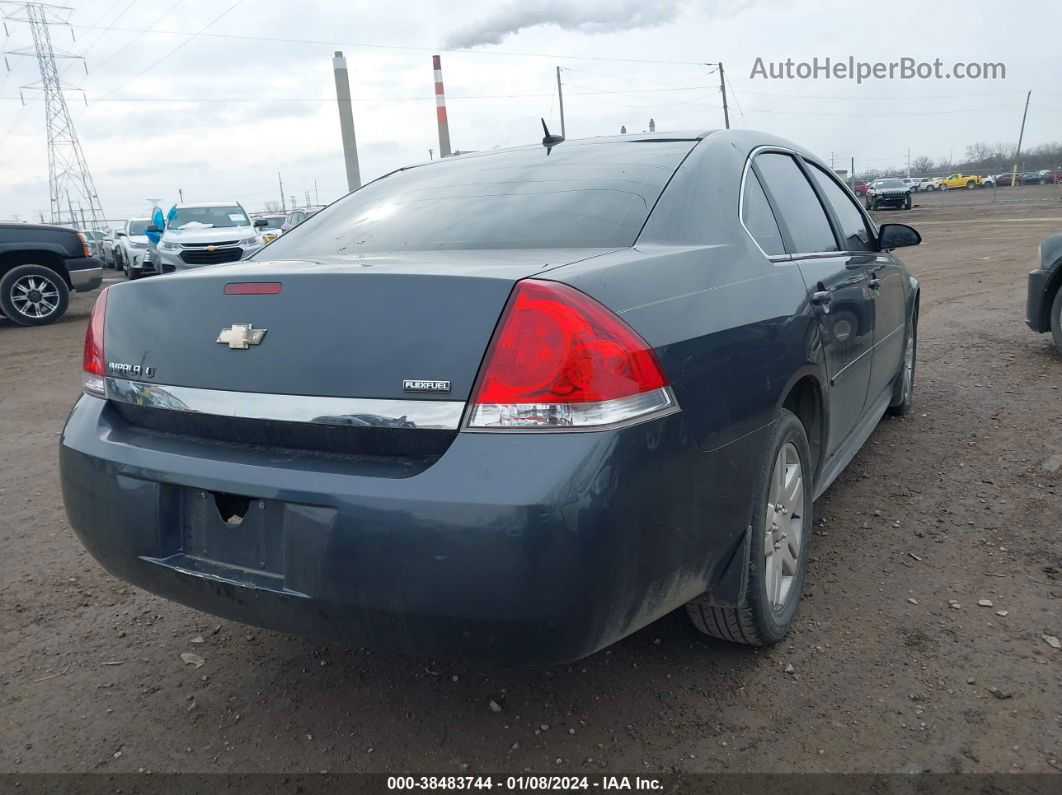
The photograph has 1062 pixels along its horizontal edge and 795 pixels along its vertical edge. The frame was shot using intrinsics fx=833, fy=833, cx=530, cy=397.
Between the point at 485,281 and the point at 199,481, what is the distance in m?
0.83

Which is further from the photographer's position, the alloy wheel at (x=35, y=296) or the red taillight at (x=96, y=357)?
the alloy wheel at (x=35, y=296)

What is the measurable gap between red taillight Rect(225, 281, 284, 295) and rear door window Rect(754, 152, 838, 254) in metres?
1.74

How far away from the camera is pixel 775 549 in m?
2.50

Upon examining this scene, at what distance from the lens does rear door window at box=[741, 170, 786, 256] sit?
8.48ft

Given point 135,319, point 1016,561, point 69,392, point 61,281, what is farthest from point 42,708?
point 61,281

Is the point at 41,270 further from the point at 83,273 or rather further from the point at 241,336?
the point at 241,336

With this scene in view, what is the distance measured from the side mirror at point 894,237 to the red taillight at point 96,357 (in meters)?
3.36

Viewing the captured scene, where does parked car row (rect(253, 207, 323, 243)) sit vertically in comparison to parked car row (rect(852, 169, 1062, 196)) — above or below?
above

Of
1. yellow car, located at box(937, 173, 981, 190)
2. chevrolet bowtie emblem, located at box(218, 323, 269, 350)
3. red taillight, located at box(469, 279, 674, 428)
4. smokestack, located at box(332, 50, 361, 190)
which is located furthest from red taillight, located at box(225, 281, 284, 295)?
yellow car, located at box(937, 173, 981, 190)

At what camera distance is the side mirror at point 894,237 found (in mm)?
4000

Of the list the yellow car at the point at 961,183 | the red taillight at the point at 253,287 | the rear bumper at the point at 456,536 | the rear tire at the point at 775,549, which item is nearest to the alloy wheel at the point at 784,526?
the rear tire at the point at 775,549

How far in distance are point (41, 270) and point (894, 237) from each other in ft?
36.1

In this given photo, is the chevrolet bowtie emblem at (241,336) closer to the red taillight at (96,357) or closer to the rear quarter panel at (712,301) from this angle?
the red taillight at (96,357)

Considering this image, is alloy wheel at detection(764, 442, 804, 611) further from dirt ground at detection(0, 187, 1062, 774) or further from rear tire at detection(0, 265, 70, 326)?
rear tire at detection(0, 265, 70, 326)
